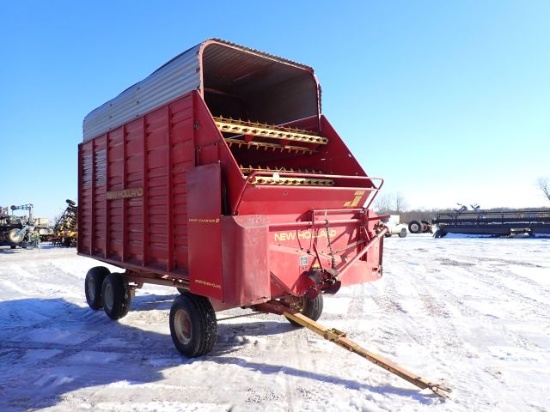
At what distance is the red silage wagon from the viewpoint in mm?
4113

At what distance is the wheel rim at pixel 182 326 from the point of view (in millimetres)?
4777

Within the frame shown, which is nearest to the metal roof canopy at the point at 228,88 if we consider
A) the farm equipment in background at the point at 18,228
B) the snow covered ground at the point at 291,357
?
the snow covered ground at the point at 291,357

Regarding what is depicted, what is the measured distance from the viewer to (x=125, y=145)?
5859 mm

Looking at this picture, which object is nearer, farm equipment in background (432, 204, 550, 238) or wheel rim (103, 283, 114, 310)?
wheel rim (103, 283, 114, 310)

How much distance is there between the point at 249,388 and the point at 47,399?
1.86 m

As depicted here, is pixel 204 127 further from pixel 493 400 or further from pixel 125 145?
pixel 493 400

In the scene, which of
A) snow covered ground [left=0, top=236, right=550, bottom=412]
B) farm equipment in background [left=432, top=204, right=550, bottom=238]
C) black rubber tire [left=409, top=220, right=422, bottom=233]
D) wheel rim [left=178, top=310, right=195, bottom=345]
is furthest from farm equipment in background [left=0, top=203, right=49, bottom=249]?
black rubber tire [left=409, top=220, right=422, bottom=233]

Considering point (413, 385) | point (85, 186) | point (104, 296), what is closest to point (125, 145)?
point (85, 186)

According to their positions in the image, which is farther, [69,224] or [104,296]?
[69,224]

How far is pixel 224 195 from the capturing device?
4.12 m

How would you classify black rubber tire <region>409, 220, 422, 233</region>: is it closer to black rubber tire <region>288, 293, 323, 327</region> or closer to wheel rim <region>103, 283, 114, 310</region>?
black rubber tire <region>288, 293, 323, 327</region>

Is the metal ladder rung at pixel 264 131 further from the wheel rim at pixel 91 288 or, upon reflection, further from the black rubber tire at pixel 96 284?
the wheel rim at pixel 91 288

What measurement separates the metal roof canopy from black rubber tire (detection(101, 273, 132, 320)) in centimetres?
244

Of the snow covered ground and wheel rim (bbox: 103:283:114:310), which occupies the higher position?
wheel rim (bbox: 103:283:114:310)
